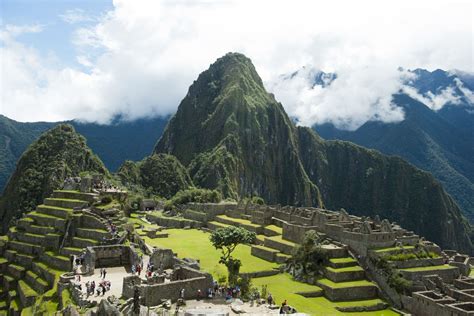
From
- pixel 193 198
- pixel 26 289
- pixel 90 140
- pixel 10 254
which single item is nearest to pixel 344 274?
pixel 26 289

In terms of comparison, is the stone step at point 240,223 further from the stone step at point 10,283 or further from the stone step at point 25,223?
the stone step at point 10,283

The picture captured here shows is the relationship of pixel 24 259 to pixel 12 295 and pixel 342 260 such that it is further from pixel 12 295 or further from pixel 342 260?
pixel 342 260

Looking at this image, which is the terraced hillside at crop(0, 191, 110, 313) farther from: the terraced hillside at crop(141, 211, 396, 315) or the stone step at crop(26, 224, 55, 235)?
the terraced hillside at crop(141, 211, 396, 315)

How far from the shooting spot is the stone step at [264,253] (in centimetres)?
5047

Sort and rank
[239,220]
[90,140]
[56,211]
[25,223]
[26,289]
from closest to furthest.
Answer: [26,289], [56,211], [25,223], [239,220], [90,140]

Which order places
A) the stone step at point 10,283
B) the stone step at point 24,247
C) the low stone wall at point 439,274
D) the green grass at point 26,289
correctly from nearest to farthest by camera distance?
the green grass at point 26,289 → the stone step at point 10,283 → the stone step at point 24,247 → the low stone wall at point 439,274

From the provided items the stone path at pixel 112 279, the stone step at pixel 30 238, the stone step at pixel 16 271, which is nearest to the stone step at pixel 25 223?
the stone step at pixel 30 238

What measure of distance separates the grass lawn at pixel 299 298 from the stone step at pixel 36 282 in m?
15.0

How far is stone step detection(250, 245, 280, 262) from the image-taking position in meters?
50.5

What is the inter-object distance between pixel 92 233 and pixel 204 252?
12476 millimetres

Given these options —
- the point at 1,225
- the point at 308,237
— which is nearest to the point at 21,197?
the point at 1,225

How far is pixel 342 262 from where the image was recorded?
153ft

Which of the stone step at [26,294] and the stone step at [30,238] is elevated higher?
the stone step at [30,238]

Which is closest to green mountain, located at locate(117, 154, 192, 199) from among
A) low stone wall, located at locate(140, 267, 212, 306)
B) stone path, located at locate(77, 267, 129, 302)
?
stone path, located at locate(77, 267, 129, 302)
